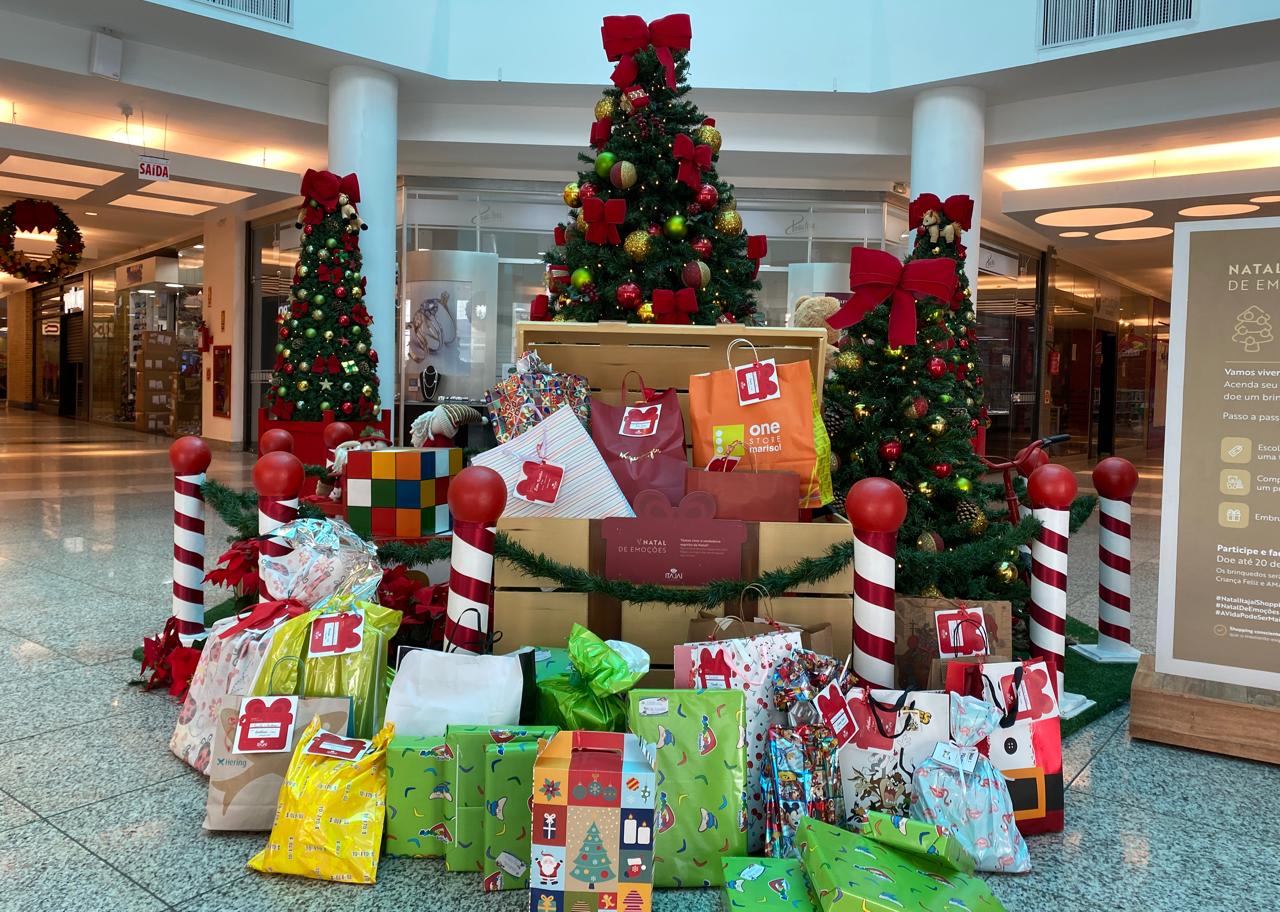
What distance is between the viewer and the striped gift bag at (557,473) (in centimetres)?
304

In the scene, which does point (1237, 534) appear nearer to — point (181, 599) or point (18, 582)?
point (181, 599)

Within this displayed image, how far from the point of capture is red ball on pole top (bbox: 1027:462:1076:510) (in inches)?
121

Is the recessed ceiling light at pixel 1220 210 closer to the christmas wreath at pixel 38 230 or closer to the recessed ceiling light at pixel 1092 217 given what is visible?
the recessed ceiling light at pixel 1092 217

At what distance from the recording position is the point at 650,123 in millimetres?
4281

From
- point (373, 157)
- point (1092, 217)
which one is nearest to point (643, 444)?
point (373, 157)

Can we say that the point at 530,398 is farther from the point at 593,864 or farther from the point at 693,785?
the point at 593,864

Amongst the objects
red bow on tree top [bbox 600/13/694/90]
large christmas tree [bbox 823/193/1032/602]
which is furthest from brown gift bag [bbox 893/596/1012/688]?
red bow on tree top [bbox 600/13/694/90]

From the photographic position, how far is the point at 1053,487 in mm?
3066

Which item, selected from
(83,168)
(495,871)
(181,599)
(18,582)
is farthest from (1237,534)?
(83,168)

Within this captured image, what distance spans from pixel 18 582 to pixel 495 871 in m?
4.25

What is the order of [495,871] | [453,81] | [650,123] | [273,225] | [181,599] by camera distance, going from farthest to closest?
[273,225] < [453,81] < [650,123] < [181,599] < [495,871]

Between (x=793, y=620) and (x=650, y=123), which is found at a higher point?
(x=650, y=123)

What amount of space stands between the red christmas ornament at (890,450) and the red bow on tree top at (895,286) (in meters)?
0.50

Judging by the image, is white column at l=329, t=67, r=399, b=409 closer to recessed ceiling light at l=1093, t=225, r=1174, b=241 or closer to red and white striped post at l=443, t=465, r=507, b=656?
red and white striped post at l=443, t=465, r=507, b=656
